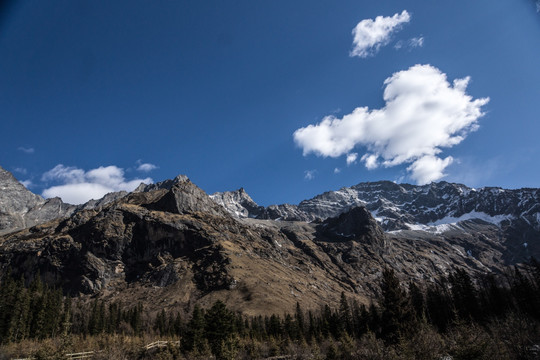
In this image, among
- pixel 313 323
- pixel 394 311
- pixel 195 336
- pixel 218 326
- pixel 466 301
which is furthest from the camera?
pixel 313 323

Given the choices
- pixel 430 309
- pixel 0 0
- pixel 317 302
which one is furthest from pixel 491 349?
pixel 317 302

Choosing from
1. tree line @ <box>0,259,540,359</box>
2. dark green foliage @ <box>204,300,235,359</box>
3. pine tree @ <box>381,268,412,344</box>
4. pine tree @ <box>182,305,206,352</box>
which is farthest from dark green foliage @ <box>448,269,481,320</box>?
pine tree @ <box>182,305,206,352</box>

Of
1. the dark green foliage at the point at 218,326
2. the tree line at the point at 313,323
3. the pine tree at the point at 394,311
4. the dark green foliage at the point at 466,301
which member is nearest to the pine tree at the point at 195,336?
the tree line at the point at 313,323

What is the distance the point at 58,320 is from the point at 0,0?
314 feet

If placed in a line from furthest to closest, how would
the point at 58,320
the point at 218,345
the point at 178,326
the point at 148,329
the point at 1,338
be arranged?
the point at 148,329
the point at 178,326
the point at 58,320
the point at 1,338
the point at 218,345

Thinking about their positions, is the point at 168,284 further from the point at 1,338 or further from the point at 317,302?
the point at 1,338

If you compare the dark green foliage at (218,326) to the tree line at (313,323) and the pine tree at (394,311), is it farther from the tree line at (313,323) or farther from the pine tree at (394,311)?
the pine tree at (394,311)

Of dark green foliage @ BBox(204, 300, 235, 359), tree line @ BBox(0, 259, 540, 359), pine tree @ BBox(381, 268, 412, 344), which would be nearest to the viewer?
pine tree @ BBox(381, 268, 412, 344)

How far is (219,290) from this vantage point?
175 m

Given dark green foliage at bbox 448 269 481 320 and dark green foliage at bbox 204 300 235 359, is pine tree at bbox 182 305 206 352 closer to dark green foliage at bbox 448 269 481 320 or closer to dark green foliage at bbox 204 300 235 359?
dark green foliage at bbox 204 300 235 359

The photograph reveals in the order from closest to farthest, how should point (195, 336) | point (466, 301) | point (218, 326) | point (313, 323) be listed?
point (195, 336), point (218, 326), point (466, 301), point (313, 323)

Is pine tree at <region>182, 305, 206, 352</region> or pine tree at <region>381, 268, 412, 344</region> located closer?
pine tree at <region>182, 305, 206, 352</region>

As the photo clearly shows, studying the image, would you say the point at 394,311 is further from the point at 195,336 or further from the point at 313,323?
the point at 313,323

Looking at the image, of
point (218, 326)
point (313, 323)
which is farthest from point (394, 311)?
point (313, 323)
